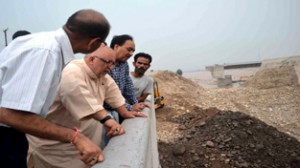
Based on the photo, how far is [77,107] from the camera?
198 centimetres

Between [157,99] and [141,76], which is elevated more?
[141,76]

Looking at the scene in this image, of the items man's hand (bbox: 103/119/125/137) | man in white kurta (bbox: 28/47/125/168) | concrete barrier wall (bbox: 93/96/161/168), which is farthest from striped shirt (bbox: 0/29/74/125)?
man's hand (bbox: 103/119/125/137)

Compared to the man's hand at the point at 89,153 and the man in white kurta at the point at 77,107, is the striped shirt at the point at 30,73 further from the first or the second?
the man in white kurta at the point at 77,107

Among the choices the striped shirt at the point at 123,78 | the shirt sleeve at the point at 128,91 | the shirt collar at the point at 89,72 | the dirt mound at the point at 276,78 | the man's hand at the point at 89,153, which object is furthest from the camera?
the dirt mound at the point at 276,78

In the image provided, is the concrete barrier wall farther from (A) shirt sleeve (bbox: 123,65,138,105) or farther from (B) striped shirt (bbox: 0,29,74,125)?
(A) shirt sleeve (bbox: 123,65,138,105)

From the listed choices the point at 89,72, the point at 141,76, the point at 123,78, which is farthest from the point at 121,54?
the point at 141,76

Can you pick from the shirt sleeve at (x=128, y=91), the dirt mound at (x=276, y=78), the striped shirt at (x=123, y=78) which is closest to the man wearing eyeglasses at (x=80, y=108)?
the striped shirt at (x=123, y=78)

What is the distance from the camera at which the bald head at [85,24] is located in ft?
5.31

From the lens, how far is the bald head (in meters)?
1.62

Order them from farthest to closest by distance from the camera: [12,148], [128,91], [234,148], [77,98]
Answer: [234,148], [128,91], [77,98], [12,148]

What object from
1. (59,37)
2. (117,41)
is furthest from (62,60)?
(117,41)

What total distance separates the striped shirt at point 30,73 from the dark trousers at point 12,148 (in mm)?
299

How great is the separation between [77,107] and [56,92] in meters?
0.20

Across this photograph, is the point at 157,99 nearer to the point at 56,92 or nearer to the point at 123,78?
the point at 123,78
